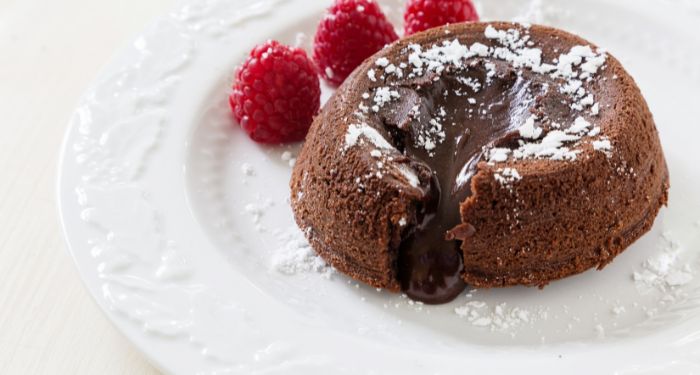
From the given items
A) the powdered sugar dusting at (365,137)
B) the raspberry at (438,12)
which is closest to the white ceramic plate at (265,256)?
the powdered sugar dusting at (365,137)

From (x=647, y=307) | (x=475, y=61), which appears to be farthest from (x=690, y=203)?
(x=475, y=61)

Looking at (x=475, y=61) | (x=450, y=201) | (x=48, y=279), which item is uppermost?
(x=475, y=61)

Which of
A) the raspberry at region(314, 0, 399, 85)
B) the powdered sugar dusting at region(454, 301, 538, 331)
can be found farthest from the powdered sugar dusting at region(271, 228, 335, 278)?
the raspberry at region(314, 0, 399, 85)

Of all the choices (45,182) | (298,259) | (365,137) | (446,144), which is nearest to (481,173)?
(446,144)

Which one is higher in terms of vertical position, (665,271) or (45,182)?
(665,271)

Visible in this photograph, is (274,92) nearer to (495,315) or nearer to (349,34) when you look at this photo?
(349,34)

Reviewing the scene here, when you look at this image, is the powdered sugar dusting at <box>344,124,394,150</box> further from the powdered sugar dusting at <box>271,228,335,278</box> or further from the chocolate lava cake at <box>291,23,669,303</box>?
the powdered sugar dusting at <box>271,228,335,278</box>

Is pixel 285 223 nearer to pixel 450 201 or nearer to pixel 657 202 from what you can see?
pixel 450 201
